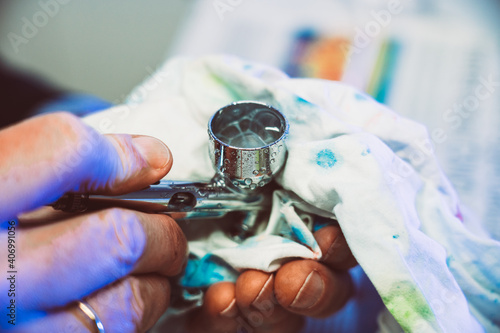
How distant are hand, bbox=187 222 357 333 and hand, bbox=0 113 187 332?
8 cm

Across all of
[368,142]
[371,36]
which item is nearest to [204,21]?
[371,36]

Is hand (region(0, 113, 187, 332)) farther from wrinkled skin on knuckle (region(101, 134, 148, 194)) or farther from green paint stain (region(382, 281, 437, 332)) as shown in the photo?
green paint stain (region(382, 281, 437, 332))

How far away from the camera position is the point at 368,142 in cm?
39

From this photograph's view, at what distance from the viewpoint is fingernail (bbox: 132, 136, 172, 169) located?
381 millimetres

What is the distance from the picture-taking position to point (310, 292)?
378mm

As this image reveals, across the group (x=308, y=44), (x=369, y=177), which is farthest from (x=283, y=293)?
(x=308, y=44)

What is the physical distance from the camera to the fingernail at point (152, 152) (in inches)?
15.0

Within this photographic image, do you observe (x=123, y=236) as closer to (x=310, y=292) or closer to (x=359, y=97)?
(x=310, y=292)

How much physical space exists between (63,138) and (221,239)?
209 millimetres

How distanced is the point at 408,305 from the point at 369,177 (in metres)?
0.12

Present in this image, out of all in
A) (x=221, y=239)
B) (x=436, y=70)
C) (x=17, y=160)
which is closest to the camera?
(x=17, y=160)

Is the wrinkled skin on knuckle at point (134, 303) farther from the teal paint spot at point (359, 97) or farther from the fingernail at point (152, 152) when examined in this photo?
the teal paint spot at point (359, 97)

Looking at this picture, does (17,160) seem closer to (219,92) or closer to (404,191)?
(219,92)

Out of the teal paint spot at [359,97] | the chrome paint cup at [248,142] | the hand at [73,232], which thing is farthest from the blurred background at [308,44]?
the hand at [73,232]
